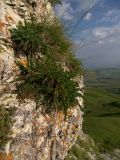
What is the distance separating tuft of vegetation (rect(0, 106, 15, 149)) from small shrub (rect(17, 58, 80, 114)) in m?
1.06

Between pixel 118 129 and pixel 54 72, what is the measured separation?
43.5 metres

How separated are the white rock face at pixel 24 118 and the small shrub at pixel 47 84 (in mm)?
380

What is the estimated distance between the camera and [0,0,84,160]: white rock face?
45.3ft

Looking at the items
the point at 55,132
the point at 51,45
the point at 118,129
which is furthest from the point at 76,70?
the point at 118,129

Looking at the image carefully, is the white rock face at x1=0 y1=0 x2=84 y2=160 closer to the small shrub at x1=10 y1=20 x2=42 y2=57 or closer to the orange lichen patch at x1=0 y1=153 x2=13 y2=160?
the orange lichen patch at x1=0 y1=153 x2=13 y2=160

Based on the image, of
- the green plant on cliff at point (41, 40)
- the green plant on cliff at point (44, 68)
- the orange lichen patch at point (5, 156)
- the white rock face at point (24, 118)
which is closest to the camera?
the orange lichen patch at point (5, 156)

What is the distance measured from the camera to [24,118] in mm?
14078

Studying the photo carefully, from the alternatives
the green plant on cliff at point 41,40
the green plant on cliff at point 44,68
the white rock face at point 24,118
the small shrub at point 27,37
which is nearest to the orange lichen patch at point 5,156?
the white rock face at point 24,118

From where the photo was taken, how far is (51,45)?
1606 centimetres

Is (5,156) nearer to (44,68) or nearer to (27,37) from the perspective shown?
(44,68)

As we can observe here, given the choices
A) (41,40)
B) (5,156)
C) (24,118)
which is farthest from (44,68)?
(5,156)

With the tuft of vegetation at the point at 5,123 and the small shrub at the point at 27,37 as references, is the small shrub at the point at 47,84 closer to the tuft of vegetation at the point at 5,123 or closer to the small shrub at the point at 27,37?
the small shrub at the point at 27,37

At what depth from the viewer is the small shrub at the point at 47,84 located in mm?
14516

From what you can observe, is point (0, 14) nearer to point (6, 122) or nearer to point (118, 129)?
point (6, 122)
